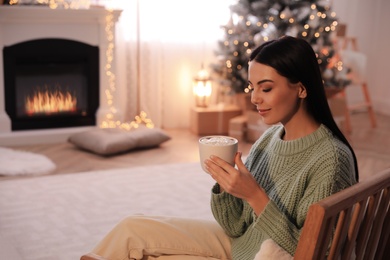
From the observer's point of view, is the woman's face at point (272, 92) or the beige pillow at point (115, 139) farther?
the beige pillow at point (115, 139)

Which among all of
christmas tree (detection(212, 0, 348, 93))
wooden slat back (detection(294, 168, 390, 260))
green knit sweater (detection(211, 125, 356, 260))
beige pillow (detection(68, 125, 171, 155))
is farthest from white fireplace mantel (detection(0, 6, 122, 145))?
wooden slat back (detection(294, 168, 390, 260))

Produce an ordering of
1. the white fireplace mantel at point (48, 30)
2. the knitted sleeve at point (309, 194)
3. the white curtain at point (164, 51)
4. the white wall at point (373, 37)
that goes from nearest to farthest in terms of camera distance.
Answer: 1. the knitted sleeve at point (309, 194)
2. the white fireplace mantel at point (48, 30)
3. the white curtain at point (164, 51)
4. the white wall at point (373, 37)

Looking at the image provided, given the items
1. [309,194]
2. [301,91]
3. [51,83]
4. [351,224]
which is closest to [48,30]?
[51,83]

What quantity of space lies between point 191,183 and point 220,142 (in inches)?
94.1

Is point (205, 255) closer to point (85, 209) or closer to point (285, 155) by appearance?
point (285, 155)

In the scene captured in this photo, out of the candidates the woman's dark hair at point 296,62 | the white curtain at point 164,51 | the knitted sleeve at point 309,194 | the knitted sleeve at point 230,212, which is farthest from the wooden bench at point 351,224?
the white curtain at point 164,51

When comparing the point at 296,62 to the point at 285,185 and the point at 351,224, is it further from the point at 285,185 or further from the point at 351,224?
the point at 351,224

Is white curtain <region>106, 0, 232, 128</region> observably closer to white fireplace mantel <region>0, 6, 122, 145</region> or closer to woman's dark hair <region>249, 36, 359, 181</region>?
white fireplace mantel <region>0, 6, 122, 145</region>

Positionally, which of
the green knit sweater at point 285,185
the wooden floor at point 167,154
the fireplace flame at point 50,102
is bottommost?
the wooden floor at point 167,154

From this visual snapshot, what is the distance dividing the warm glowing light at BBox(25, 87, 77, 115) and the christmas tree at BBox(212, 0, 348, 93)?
127 cm

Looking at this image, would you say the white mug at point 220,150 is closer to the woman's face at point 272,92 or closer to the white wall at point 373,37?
the woman's face at point 272,92

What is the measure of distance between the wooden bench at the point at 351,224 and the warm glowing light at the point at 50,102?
3.75 m

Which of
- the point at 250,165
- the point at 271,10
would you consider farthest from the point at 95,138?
the point at 250,165

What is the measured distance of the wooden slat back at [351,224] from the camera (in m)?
1.24
